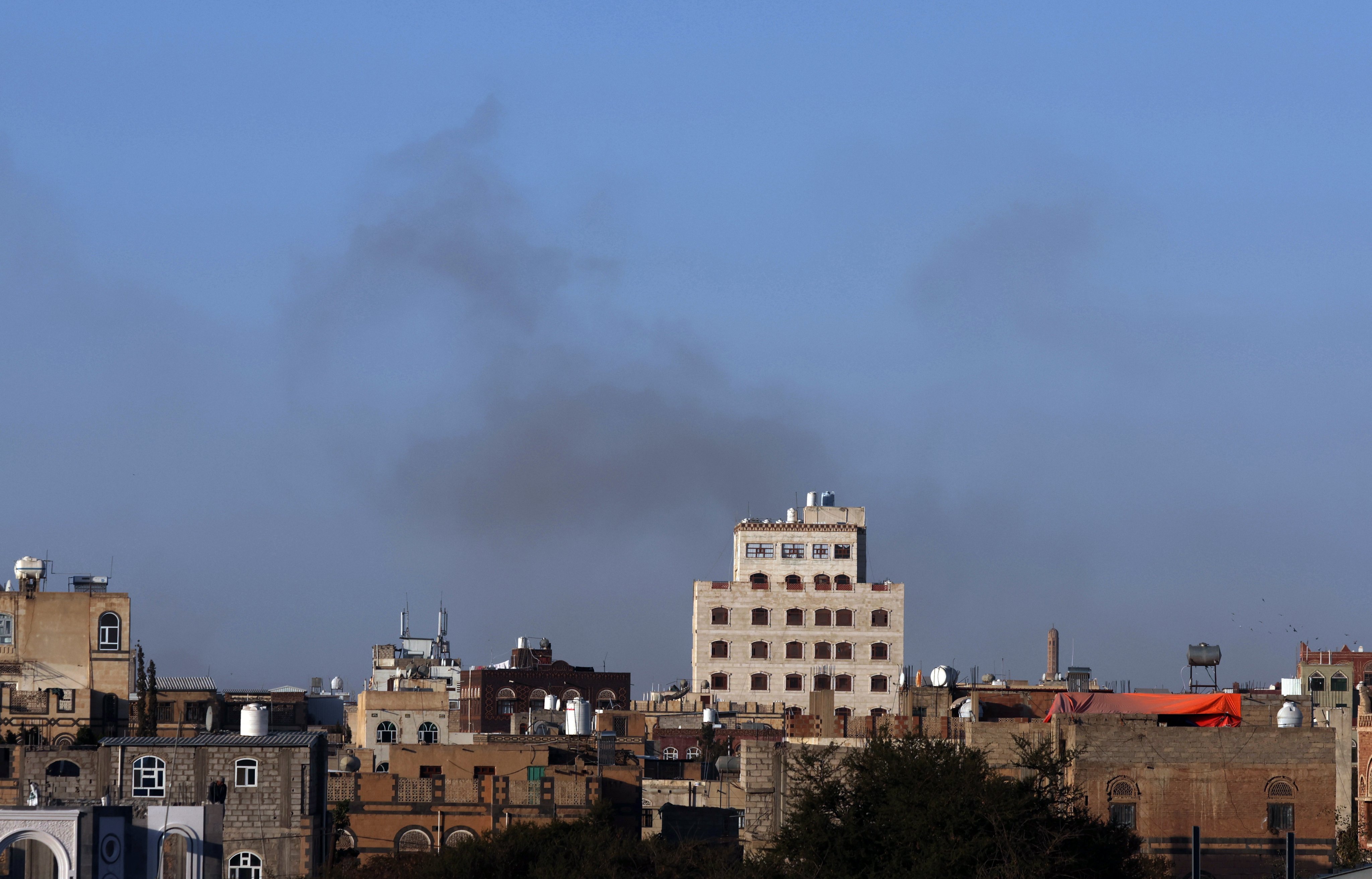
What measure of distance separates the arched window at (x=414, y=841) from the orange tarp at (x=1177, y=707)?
24.0 metres

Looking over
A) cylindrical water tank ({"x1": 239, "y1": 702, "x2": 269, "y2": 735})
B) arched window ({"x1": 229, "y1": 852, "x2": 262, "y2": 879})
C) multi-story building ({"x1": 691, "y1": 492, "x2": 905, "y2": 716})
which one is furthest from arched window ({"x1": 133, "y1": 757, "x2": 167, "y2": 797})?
multi-story building ({"x1": 691, "y1": 492, "x2": 905, "y2": 716})

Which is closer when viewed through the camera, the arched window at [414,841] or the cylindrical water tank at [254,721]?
the cylindrical water tank at [254,721]

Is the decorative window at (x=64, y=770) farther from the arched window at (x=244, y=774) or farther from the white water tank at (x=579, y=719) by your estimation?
the white water tank at (x=579, y=719)

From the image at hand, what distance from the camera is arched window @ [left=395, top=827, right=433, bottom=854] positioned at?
78000 mm

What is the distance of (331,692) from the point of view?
150750 mm

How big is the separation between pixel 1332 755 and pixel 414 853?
32620mm

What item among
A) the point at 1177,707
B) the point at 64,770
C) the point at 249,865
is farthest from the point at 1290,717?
the point at 64,770

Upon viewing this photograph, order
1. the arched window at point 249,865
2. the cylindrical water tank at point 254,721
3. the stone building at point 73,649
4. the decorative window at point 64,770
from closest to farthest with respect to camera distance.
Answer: the arched window at point 249,865 → the decorative window at point 64,770 → the cylindrical water tank at point 254,721 → the stone building at point 73,649

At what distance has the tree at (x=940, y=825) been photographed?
53375 millimetres

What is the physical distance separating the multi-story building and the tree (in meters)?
92.6

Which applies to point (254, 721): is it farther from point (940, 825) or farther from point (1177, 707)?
point (1177, 707)

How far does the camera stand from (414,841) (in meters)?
78.4

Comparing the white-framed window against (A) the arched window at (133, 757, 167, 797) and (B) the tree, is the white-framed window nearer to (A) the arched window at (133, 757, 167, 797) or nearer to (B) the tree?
(A) the arched window at (133, 757, 167, 797)

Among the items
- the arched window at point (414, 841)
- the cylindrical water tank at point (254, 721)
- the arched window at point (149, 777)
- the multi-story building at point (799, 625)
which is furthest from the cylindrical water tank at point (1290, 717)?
the multi-story building at point (799, 625)
